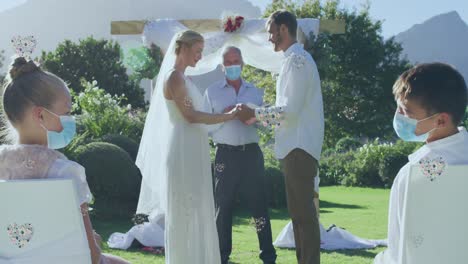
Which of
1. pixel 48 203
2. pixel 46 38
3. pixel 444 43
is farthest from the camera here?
pixel 46 38

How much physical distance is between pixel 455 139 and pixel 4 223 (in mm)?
1749

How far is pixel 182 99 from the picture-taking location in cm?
490

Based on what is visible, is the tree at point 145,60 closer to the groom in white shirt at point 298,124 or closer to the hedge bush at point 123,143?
the hedge bush at point 123,143

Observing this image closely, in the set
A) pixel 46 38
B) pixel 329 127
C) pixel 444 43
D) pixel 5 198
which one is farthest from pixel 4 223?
pixel 46 38

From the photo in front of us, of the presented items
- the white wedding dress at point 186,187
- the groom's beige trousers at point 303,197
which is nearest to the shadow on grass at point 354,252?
the groom's beige trousers at point 303,197

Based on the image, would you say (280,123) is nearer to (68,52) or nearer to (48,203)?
(48,203)

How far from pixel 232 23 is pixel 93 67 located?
94.9 feet

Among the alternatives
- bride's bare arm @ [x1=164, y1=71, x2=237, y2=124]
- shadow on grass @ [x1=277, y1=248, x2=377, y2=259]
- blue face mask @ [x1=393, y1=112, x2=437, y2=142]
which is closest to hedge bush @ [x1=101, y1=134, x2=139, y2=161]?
shadow on grass @ [x1=277, y1=248, x2=377, y2=259]

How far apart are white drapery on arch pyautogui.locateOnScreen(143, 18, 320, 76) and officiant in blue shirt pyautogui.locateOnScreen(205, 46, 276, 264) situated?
1204 mm

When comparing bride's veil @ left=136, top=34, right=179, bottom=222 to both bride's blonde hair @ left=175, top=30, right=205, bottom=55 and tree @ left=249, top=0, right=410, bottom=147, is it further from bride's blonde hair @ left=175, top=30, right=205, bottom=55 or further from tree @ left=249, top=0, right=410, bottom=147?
tree @ left=249, top=0, right=410, bottom=147

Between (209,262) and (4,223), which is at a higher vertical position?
(4,223)

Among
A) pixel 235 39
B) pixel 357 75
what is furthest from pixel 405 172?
pixel 357 75

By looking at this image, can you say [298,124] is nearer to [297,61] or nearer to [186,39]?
[297,61]

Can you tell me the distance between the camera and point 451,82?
2486 mm
